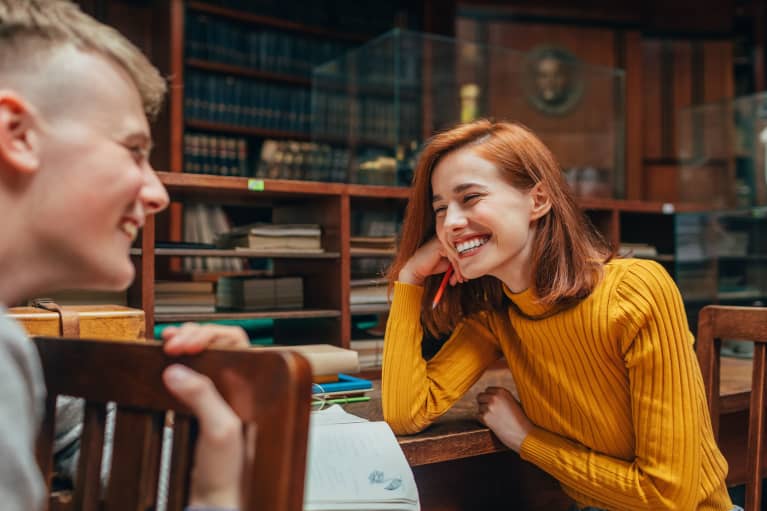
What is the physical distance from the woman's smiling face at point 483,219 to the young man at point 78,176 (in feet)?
2.15

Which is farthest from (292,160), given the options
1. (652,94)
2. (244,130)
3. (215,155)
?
(652,94)

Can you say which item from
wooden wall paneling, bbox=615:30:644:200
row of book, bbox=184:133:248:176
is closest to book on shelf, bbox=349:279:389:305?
row of book, bbox=184:133:248:176

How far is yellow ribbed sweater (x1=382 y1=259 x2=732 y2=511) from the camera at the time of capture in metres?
1.10

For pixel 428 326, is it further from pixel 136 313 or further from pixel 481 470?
pixel 136 313

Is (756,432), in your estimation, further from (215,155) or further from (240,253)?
(215,155)

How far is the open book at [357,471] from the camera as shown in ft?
3.13

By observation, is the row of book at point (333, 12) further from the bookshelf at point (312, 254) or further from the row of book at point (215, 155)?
the bookshelf at point (312, 254)

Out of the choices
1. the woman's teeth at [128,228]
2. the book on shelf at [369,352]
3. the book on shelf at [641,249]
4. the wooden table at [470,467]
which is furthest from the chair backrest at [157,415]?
the book on shelf at [641,249]

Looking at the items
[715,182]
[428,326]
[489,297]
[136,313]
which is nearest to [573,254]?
[489,297]

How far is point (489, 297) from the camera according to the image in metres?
1.38

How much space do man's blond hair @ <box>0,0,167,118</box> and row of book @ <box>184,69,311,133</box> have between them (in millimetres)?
3221

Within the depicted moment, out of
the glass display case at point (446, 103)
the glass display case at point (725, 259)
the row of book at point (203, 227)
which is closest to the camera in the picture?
the glass display case at point (725, 259)

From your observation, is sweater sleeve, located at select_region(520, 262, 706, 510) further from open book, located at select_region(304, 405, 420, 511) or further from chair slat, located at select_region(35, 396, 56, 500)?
chair slat, located at select_region(35, 396, 56, 500)

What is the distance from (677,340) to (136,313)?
997 mm
